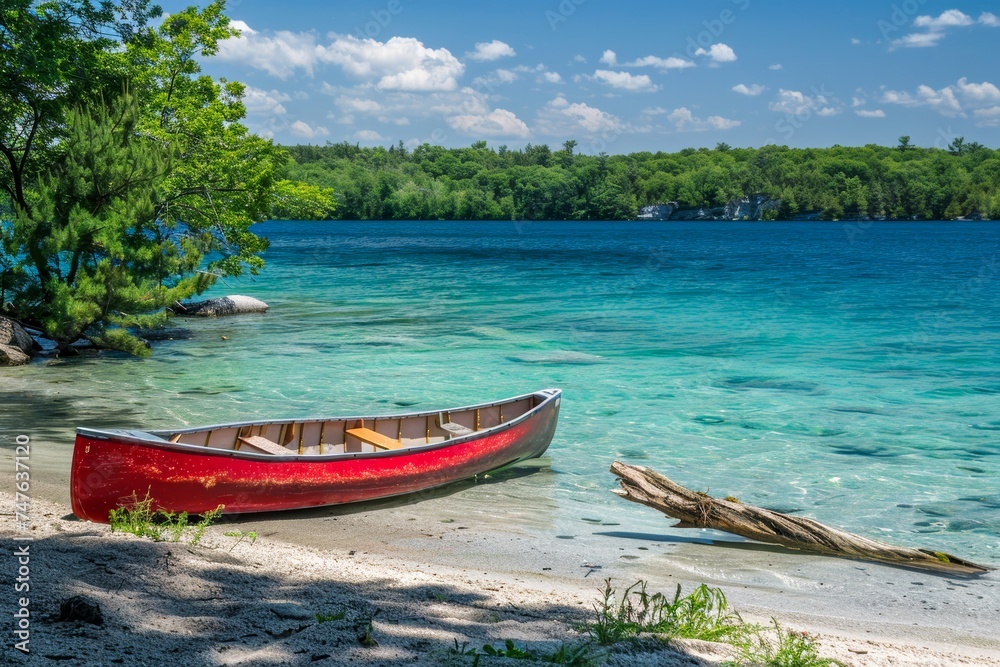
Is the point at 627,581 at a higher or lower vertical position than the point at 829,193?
lower

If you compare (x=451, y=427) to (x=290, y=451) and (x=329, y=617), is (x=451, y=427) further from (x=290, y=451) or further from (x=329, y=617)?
(x=329, y=617)

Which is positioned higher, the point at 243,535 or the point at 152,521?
the point at 152,521

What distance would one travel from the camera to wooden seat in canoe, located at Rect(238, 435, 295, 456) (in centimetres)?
995

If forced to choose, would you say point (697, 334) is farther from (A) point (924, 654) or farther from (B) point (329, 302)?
(A) point (924, 654)

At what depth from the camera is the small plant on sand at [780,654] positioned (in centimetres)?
496

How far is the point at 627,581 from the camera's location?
759 centimetres

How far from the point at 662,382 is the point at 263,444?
1098cm

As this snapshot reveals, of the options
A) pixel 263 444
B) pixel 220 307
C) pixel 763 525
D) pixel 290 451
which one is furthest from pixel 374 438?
pixel 220 307

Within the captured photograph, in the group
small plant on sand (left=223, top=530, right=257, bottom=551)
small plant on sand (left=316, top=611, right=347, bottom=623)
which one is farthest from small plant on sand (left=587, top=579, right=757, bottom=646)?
small plant on sand (left=223, top=530, right=257, bottom=551)

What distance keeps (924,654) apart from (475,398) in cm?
1192

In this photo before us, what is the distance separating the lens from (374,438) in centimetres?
1091

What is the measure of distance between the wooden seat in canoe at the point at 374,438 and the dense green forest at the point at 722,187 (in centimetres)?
15763

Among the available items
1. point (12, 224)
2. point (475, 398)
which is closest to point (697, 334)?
point (475, 398)

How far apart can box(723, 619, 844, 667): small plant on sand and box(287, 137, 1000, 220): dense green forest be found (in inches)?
6456
